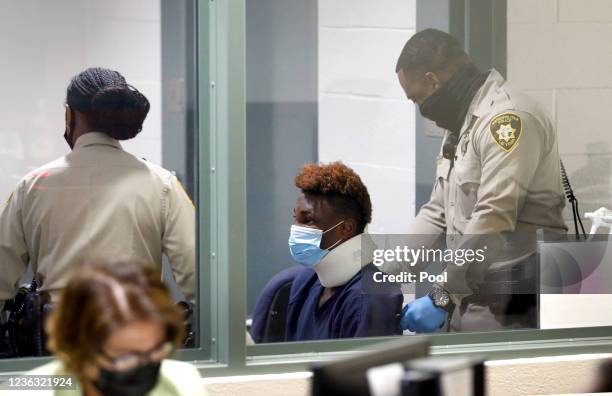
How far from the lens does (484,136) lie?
217 inches

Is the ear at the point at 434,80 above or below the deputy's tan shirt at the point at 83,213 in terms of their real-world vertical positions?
above

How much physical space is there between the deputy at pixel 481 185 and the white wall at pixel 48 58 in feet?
4.02

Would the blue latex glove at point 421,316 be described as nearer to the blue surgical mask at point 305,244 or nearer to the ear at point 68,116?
the blue surgical mask at point 305,244

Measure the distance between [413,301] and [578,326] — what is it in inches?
34.5

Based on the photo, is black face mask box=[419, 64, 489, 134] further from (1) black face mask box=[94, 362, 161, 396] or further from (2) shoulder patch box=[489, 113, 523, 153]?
(1) black face mask box=[94, 362, 161, 396]

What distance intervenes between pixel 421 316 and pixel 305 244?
0.66m

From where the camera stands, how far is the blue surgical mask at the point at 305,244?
5328 millimetres

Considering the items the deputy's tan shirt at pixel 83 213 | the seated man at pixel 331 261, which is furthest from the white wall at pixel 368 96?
the deputy's tan shirt at pixel 83 213

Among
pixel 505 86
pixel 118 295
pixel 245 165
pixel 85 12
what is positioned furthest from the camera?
pixel 505 86

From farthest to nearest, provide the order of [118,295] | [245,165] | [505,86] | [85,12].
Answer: [505,86]
[245,165]
[85,12]
[118,295]

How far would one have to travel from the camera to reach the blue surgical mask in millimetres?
5328

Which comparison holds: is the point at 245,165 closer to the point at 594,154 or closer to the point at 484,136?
the point at 484,136

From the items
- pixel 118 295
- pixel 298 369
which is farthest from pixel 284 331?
pixel 118 295

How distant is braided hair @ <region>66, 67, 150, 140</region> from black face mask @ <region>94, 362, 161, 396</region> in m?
2.29
